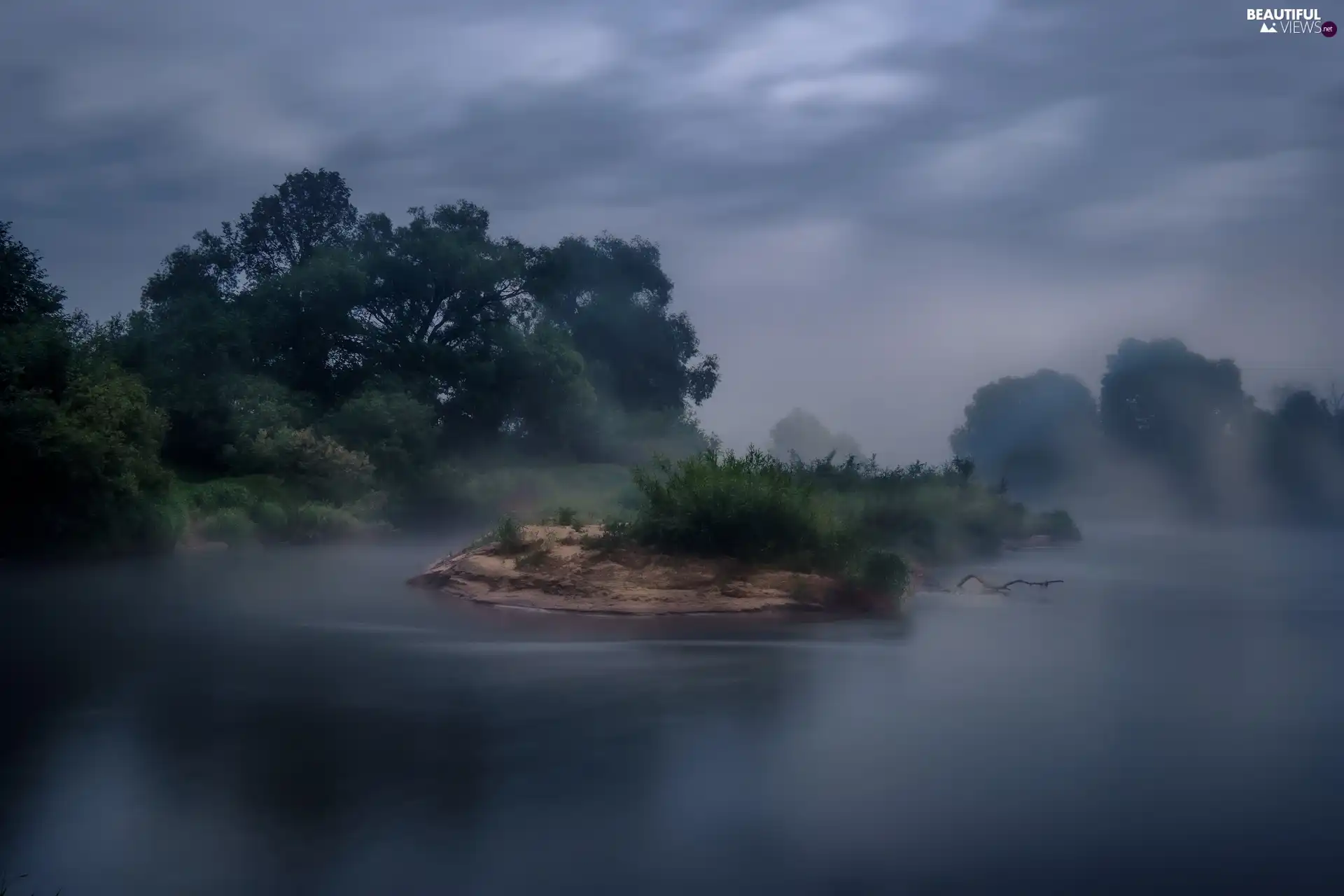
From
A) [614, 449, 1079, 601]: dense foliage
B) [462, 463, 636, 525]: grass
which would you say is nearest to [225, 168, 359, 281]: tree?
[462, 463, 636, 525]: grass

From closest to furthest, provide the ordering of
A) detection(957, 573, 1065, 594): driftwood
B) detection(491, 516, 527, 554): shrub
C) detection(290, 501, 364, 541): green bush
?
1. detection(491, 516, 527, 554): shrub
2. detection(957, 573, 1065, 594): driftwood
3. detection(290, 501, 364, 541): green bush

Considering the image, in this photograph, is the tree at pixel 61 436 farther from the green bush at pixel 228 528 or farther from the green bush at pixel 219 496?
the green bush at pixel 219 496

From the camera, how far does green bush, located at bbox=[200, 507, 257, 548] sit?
37.3 m

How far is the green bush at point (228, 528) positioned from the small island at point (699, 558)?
16448mm

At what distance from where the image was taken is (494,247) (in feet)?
202

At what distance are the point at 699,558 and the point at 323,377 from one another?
4152cm

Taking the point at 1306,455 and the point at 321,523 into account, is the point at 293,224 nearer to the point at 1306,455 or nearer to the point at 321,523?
the point at 321,523

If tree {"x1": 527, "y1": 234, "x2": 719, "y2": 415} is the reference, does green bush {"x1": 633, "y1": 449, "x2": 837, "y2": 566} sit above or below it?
below

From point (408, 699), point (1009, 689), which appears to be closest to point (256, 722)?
point (408, 699)

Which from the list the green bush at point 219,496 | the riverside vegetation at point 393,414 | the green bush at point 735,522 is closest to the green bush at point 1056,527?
the riverside vegetation at point 393,414

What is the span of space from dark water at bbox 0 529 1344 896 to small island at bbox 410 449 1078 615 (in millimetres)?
1401

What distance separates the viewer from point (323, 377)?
57719 millimetres

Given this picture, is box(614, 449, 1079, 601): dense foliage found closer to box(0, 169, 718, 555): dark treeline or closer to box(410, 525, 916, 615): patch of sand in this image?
box(410, 525, 916, 615): patch of sand

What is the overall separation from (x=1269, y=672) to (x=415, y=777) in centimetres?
1084
